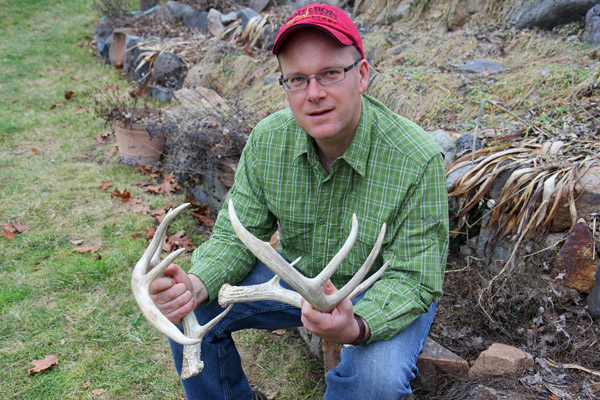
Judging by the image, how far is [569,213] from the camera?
2.64 m

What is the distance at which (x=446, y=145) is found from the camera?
3443 mm

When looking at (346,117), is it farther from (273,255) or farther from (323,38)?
(273,255)

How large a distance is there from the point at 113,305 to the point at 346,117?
8.02 ft

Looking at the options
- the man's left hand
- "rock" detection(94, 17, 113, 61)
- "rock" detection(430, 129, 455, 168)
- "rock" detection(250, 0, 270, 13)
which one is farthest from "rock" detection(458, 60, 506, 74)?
"rock" detection(94, 17, 113, 61)

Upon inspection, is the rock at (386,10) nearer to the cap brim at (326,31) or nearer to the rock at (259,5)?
the rock at (259,5)

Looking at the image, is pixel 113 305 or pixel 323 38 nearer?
pixel 323 38

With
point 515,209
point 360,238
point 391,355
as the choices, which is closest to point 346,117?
point 360,238

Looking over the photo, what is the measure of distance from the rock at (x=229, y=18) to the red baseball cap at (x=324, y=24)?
23.4 feet

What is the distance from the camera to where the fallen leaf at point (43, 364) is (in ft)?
9.25

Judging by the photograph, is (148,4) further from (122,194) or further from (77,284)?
(77,284)

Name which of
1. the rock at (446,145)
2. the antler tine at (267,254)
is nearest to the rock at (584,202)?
the rock at (446,145)

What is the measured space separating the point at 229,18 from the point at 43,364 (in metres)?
7.17

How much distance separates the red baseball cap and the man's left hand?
1015mm

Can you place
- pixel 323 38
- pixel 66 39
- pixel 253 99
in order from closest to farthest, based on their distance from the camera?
pixel 323 38 < pixel 253 99 < pixel 66 39
